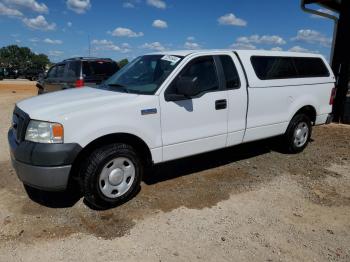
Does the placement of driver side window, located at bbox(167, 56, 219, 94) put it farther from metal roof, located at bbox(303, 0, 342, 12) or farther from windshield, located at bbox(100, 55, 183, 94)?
metal roof, located at bbox(303, 0, 342, 12)

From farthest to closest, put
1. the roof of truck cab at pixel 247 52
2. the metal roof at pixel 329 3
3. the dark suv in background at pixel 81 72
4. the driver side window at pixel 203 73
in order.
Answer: the metal roof at pixel 329 3 → the dark suv in background at pixel 81 72 → the roof of truck cab at pixel 247 52 → the driver side window at pixel 203 73

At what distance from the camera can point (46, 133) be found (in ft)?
12.2

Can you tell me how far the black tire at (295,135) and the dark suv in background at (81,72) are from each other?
5.44 metres

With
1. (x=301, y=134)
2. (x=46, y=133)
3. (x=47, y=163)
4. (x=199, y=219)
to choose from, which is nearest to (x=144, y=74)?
(x=46, y=133)

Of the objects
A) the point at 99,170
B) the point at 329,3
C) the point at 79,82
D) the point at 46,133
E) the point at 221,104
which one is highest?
the point at 329,3

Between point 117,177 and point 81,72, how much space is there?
618cm

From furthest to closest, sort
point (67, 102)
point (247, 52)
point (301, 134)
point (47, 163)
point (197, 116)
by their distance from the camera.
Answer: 1. point (301, 134)
2. point (247, 52)
3. point (197, 116)
4. point (67, 102)
5. point (47, 163)

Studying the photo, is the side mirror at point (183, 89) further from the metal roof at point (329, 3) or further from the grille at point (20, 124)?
the metal roof at point (329, 3)

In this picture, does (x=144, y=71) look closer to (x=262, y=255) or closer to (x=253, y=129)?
(x=253, y=129)

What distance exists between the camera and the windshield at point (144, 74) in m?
4.52

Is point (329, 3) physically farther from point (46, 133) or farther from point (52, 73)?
point (46, 133)

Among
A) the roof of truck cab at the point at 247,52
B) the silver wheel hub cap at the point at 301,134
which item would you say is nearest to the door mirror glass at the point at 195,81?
the roof of truck cab at the point at 247,52

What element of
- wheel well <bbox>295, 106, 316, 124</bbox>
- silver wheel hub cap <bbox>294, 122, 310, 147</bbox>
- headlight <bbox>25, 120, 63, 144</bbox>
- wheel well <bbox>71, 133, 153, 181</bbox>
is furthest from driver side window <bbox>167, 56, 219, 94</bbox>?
silver wheel hub cap <bbox>294, 122, 310, 147</bbox>

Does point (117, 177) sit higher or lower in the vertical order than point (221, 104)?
lower
